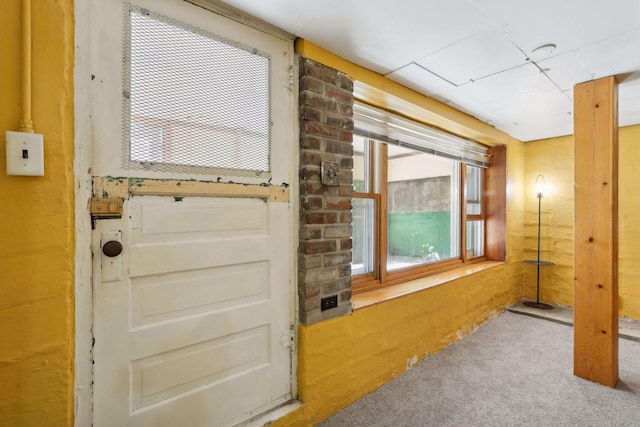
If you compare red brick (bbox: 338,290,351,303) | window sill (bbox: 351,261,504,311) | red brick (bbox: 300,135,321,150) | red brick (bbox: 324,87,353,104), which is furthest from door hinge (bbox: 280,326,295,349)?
red brick (bbox: 324,87,353,104)

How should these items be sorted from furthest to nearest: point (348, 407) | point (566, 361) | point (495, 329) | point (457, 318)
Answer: point (495, 329) < point (457, 318) < point (566, 361) < point (348, 407)

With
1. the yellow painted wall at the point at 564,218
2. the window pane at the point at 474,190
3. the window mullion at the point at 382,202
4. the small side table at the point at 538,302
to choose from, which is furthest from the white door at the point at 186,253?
the yellow painted wall at the point at 564,218

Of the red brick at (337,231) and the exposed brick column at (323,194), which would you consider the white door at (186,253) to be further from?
the red brick at (337,231)

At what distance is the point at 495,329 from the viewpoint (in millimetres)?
3141

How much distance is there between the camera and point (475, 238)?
3943 millimetres

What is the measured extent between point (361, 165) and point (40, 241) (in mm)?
2019

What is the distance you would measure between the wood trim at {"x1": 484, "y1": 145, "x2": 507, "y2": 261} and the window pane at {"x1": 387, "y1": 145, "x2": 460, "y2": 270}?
65 cm

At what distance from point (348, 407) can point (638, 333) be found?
9.85ft

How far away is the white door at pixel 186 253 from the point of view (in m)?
1.21

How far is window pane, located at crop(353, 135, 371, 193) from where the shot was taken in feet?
8.21

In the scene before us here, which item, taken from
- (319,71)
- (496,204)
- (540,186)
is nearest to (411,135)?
(319,71)

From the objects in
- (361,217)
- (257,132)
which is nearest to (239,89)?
(257,132)

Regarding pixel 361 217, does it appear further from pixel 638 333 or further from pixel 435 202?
pixel 638 333

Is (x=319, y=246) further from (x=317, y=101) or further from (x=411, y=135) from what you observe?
(x=411, y=135)
